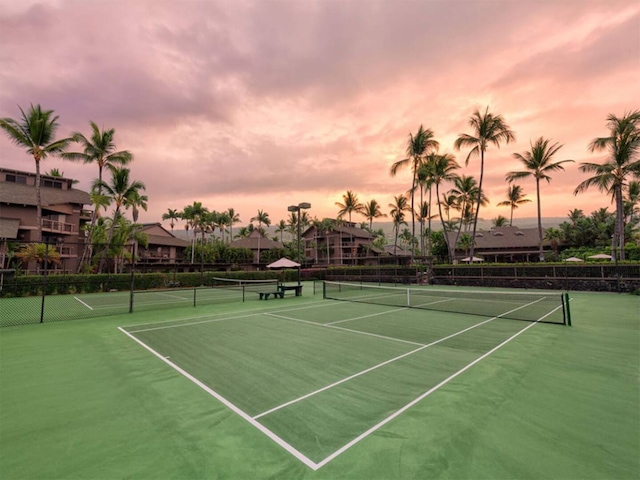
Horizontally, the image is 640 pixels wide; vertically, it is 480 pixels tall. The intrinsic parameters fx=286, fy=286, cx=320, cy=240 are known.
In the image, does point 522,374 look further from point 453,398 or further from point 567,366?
point 453,398

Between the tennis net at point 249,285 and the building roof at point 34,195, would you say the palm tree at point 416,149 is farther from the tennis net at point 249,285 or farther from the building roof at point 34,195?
the building roof at point 34,195

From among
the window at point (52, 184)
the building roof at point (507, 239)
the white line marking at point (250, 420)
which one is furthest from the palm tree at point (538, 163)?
the window at point (52, 184)

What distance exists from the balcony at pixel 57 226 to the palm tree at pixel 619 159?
52.1 metres

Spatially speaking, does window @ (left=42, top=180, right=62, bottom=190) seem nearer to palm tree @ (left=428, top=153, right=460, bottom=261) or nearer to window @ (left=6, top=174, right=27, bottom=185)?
window @ (left=6, top=174, right=27, bottom=185)

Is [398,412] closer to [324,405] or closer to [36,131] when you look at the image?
[324,405]

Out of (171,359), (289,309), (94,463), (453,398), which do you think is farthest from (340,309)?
(94,463)

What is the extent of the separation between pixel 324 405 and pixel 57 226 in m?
39.0

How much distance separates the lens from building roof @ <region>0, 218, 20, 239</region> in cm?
2510

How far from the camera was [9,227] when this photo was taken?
86.6 feet

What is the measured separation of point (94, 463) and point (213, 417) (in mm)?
1345

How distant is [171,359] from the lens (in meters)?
6.71

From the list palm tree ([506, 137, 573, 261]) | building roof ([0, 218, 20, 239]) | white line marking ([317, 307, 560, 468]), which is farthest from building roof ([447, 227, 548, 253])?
building roof ([0, 218, 20, 239])

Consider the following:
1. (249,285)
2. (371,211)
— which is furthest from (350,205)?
(249,285)

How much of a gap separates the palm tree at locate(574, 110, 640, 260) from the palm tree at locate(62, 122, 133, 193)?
4453 cm
